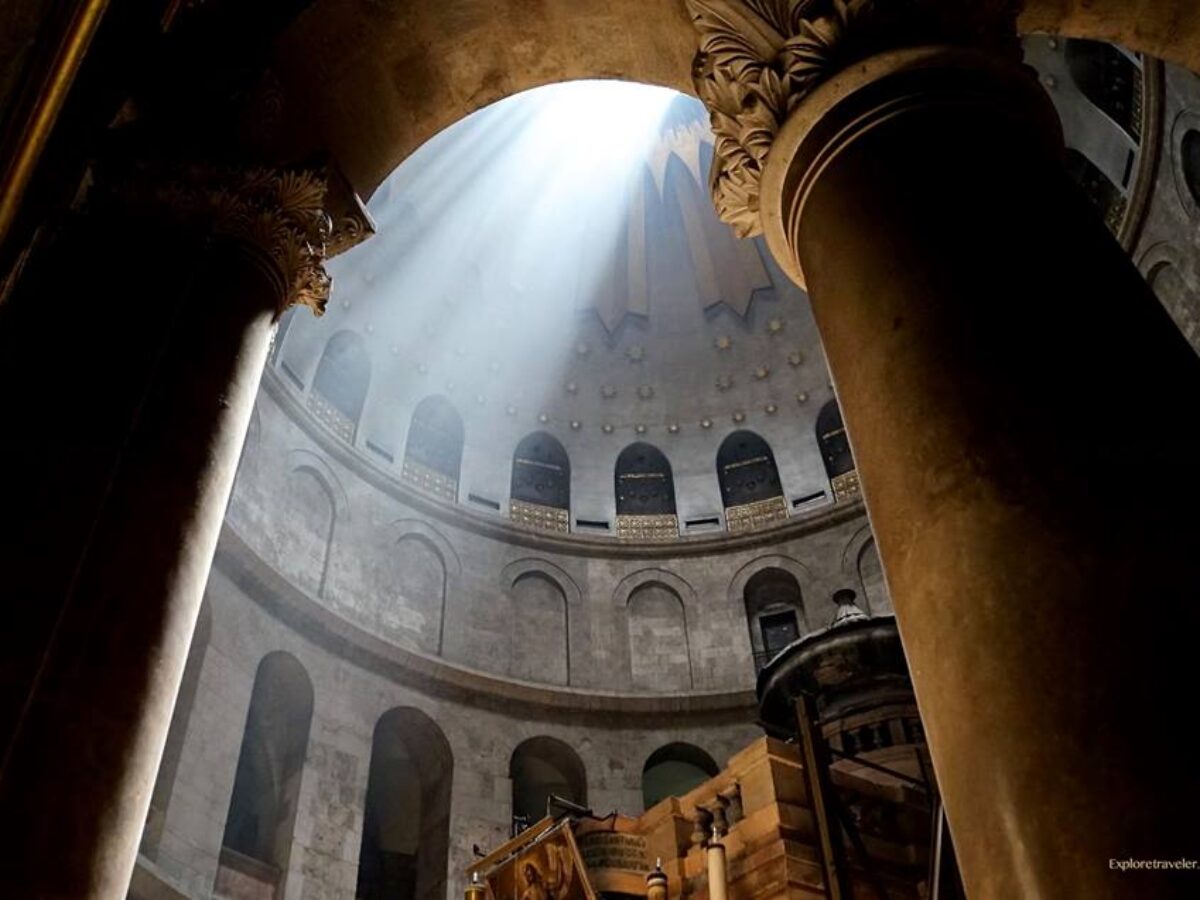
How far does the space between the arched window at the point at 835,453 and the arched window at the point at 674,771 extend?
5.89 meters

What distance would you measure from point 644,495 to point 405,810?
320 inches

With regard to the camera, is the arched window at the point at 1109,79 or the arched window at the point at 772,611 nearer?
the arched window at the point at 1109,79

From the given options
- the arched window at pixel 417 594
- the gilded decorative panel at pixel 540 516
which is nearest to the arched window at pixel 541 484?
the gilded decorative panel at pixel 540 516

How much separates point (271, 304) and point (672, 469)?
56.2 ft

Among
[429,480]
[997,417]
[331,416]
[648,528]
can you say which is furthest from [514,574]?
[997,417]

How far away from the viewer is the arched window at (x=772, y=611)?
18.5 meters

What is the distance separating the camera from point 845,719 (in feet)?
38.9

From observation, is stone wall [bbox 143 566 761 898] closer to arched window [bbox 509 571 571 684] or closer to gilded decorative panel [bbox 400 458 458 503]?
arched window [bbox 509 571 571 684]

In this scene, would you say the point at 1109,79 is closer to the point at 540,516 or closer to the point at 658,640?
the point at 658,640

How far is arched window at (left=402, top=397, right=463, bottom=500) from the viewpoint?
1889 cm

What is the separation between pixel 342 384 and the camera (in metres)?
18.3

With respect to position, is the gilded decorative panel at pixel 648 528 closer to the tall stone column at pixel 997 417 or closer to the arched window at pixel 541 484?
the arched window at pixel 541 484

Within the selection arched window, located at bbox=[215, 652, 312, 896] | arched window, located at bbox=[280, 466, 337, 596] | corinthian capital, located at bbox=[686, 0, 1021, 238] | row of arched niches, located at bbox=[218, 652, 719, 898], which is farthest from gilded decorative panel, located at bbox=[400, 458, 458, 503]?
corinthian capital, located at bbox=[686, 0, 1021, 238]

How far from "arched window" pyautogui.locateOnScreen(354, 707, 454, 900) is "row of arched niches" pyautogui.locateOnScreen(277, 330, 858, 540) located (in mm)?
4716
